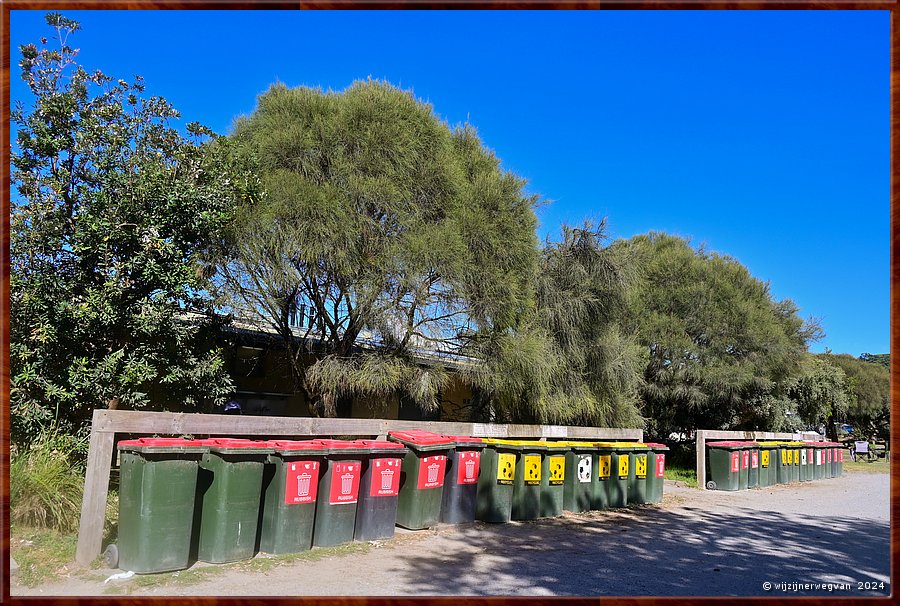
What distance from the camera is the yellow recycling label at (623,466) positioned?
1188 cm

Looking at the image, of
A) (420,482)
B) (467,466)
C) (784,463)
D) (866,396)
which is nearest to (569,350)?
(467,466)

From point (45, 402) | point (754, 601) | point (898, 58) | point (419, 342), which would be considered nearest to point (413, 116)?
point (419, 342)

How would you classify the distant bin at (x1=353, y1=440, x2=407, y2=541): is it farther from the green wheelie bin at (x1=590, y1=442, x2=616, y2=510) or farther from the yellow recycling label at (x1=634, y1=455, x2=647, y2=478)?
the yellow recycling label at (x1=634, y1=455, x2=647, y2=478)

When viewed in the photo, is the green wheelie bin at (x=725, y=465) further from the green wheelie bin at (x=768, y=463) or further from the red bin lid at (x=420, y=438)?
the red bin lid at (x=420, y=438)

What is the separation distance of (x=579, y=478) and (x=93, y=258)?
8.06 m

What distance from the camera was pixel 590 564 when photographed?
7230 millimetres

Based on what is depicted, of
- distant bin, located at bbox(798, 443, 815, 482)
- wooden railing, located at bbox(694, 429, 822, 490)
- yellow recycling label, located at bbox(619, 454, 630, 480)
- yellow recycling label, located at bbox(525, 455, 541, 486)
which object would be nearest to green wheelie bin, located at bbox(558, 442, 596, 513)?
yellow recycling label, located at bbox(525, 455, 541, 486)

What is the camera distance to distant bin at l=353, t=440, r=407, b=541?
7717 millimetres

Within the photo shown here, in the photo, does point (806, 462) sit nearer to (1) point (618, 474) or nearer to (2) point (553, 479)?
(1) point (618, 474)

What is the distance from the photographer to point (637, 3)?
9.63ft

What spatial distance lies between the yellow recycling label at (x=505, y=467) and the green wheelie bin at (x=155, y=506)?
4.65 meters

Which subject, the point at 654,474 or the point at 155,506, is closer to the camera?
the point at 155,506

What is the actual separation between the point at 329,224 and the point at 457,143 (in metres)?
4.15

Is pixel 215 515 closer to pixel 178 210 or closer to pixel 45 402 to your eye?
pixel 45 402
